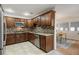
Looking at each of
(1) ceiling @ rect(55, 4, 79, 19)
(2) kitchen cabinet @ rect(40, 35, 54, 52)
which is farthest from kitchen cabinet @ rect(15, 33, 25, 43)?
(1) ceiling @ rect(55, 4, 79, 19)

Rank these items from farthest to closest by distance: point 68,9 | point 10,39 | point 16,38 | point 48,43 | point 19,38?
point 19,38 → point 16,38 → point 10,39 → point 68,9 → point 48,43

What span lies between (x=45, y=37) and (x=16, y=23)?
2.69 metres

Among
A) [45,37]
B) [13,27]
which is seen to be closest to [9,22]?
Answer: [13,27]

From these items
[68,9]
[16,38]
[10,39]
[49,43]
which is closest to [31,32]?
[16,38]

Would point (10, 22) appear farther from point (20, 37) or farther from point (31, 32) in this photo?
point (31, 32)

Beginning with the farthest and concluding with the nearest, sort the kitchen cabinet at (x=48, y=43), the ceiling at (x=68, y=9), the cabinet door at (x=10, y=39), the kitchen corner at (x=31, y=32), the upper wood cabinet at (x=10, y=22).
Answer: the upper wood cabinet at (x=10, y=22) < the cabinet door at (x=10, y=39) < the kitchen corner at (x=31, y=32) < the kitchen cabinet at (x=48, y=43) < the ceiling at (x=68, y=9)

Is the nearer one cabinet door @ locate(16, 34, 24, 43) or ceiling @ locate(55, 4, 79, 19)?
ceiling @ locate(55, 4, 79, 19)

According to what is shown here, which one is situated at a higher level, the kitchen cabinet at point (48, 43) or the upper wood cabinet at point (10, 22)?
the upper wood cabinet at point (10, 22)

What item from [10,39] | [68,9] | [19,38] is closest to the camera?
[68,9]

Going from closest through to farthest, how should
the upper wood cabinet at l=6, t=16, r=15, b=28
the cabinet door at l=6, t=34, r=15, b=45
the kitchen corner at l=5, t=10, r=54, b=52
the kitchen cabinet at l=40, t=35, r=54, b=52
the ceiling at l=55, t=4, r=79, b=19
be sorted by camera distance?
the ceiling at l=55, t=4, r=79, b=19 < the kitchen cabinet at l=40, t=35, r=54, b=52 < the kitchen corner at l=5, t=10, r=54, b=52 < the cabinet door at l=6, t=34, r=15, b=45 < the upper wood cabinet at l=6, t=16, r=15, b=28

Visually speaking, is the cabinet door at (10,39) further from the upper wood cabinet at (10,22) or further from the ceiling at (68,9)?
the ceiling at (68,9)

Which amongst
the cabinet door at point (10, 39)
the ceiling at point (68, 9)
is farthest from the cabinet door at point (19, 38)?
the ceiling at point (68, 9)

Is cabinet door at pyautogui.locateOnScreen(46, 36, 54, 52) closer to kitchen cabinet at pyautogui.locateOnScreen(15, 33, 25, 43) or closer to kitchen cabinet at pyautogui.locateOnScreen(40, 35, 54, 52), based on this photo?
kitchen cabinet at pyautogui.locateOnScreen(40, 35, 54, 52)
